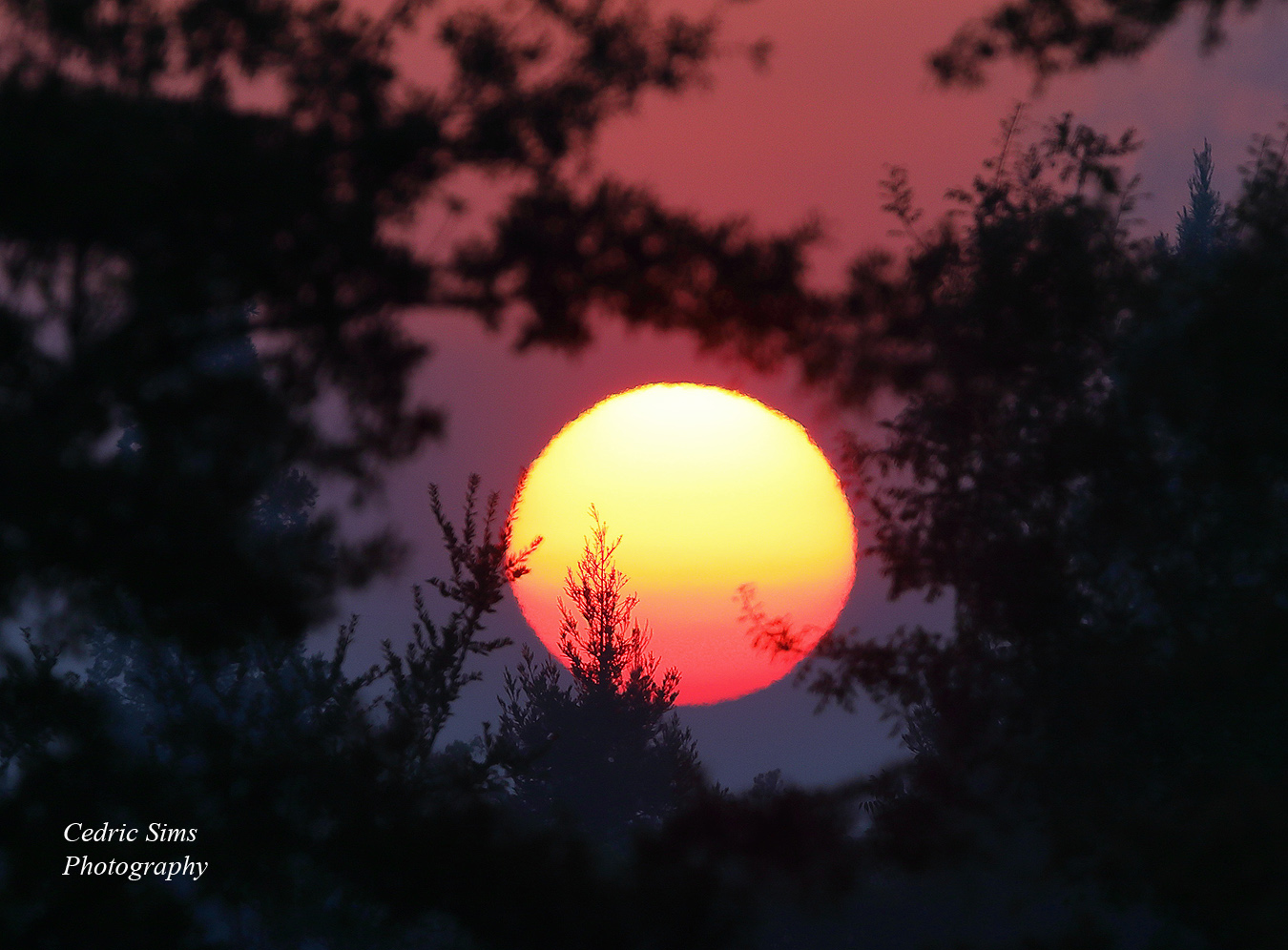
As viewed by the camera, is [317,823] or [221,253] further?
[317,823]

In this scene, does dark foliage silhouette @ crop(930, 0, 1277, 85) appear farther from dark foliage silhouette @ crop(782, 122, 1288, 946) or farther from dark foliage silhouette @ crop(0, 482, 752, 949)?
dark foliage silhouette @ crop(0, 482, 752, 949)

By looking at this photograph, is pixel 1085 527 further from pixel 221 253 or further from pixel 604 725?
pixel 604 725

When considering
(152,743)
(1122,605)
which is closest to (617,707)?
(152,743)

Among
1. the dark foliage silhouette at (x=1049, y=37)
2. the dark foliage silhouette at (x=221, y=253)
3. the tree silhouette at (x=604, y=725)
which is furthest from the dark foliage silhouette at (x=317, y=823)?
the tree silhouette at (x=604, y=725)

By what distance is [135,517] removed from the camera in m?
8.95

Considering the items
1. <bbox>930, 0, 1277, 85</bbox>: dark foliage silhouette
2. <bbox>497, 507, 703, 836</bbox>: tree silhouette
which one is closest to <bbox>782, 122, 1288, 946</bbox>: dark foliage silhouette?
<bbox>930, 0, 1277, 85</bbox>: dark foliage silhouette

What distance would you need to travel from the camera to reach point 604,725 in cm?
4416

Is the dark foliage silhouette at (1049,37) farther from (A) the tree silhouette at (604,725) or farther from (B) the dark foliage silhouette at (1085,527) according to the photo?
(A) the tree silhouette at (604,725)

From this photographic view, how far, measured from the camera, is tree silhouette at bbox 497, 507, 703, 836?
139ft

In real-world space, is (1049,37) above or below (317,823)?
above

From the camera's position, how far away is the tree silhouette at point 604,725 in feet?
139

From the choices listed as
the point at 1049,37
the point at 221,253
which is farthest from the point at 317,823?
the point at 1049,37

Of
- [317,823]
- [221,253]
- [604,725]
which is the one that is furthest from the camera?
[604,725]

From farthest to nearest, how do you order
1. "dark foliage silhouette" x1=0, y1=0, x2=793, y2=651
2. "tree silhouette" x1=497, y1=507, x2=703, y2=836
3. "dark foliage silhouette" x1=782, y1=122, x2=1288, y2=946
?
"tree silhouette" x1=497, y1=507, x2=703, y2=836 → "dark foliage silhouette" x1=782, y1=122, x2=1288, y2=946 → "dark foliage silhouette" x1=0, y1=0, x2=793, y2=651
